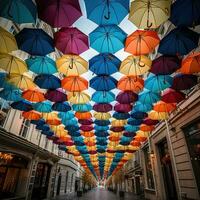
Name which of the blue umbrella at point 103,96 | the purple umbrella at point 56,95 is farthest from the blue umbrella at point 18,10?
the blue umbrella at point 103,96

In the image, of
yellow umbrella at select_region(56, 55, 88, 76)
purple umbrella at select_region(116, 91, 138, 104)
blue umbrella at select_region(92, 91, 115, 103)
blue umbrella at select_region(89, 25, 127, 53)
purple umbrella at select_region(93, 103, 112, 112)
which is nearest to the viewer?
blue umbrella at select_region(89, 25, 127, 53)

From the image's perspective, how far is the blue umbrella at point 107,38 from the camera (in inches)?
219

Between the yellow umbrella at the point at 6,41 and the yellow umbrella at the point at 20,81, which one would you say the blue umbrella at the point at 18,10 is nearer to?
the yellow umbrella at the point at 6,41

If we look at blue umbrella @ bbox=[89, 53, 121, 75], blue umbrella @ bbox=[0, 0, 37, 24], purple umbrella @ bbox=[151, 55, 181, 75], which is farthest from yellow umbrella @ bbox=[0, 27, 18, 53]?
purple umbrella @ bbox=[151, 55, 181, 75]

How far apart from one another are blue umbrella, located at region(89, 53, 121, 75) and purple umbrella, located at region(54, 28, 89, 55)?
79 cm

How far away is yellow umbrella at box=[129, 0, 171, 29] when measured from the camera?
482 centimetres

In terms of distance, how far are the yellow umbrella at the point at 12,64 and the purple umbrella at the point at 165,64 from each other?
5501mm

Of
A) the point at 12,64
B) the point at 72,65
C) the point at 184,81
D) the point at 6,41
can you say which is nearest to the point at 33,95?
the point at 12,64

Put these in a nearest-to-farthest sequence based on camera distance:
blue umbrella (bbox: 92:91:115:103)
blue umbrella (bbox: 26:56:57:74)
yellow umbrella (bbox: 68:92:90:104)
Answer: blue umbrella (bbox: 26:56:57:74) → blue umbrella (bbox: 92:91:115:103) → yellow umbrella (bbox: 68:92:90:104)

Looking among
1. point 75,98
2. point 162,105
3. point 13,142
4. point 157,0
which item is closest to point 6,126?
point 13,142

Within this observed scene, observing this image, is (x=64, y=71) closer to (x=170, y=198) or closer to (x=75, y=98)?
(x=75, y=98)

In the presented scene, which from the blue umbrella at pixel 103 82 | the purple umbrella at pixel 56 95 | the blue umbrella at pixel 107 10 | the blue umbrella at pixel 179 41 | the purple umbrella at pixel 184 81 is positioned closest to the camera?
the blue umbrella at pixel 107 10

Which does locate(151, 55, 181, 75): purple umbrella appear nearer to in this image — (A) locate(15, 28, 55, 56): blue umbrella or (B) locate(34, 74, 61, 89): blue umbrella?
(A) locate(15, 28, 55, 56): blue umbrella

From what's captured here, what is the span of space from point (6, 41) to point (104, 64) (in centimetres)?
371
